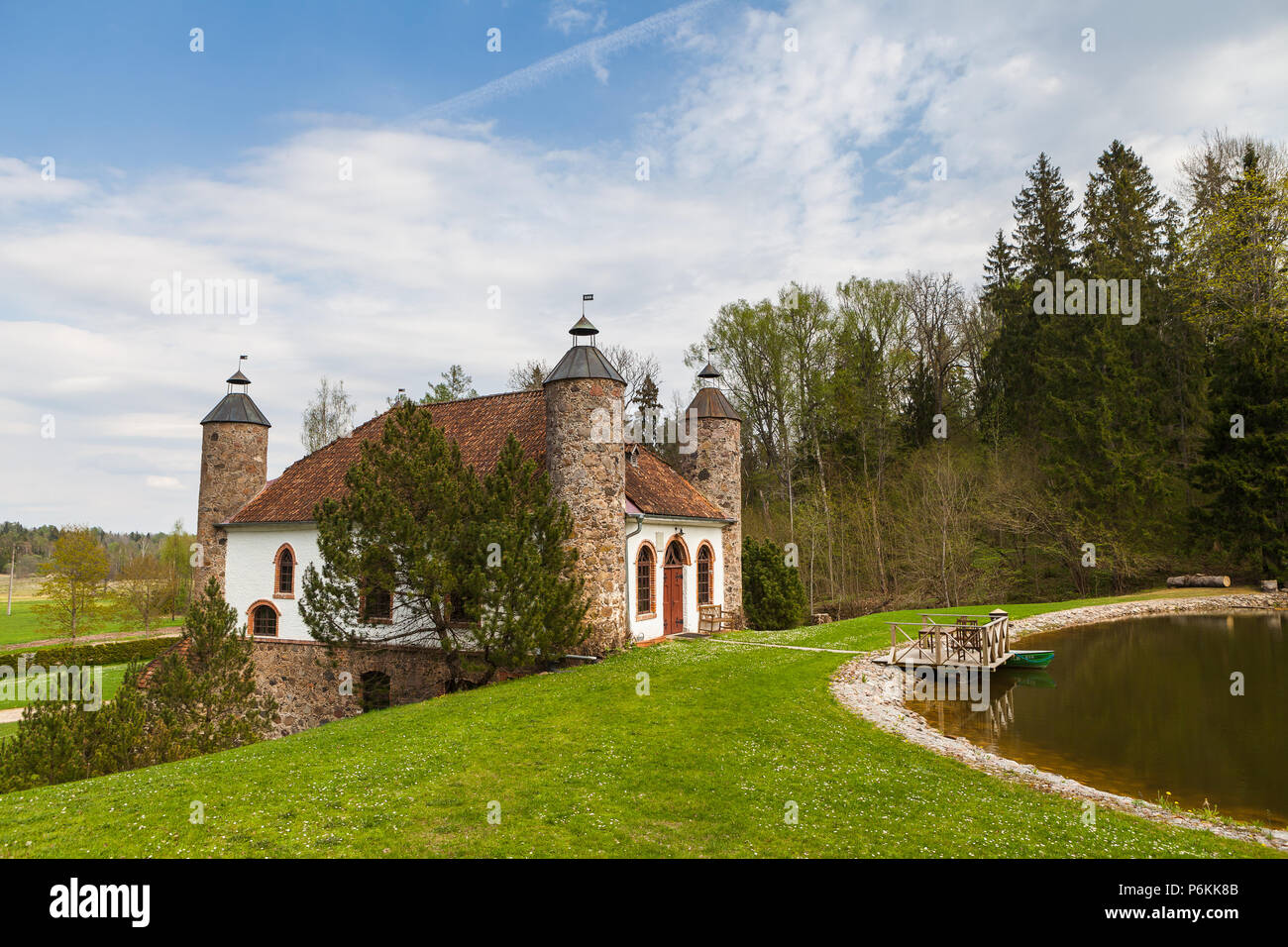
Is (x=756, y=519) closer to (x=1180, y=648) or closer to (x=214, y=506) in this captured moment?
(x=1180, y=648)

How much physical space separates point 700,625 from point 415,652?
844 cm

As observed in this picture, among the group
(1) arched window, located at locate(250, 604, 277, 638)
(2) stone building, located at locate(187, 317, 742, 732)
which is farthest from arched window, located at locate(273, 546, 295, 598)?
(1) arched window, located at locate(250, 604, 277, 638)

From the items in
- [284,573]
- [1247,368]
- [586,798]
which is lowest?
[586,798]

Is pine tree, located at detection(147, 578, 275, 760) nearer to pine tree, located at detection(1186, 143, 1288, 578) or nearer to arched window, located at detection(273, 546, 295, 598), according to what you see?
arched window, located at detection(273, 546, 295, 598)

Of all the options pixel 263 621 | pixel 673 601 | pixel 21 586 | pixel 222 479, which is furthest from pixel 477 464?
pixel 21 586

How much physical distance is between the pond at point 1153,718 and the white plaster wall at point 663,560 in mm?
7639

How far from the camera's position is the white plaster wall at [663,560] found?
19281 mm

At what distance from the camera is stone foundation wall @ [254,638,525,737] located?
1894cm

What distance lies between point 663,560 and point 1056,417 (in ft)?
84.0

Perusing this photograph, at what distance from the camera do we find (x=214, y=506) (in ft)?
75.7

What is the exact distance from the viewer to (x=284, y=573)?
21.7 metres

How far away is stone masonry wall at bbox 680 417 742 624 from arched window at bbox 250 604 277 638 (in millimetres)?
13832

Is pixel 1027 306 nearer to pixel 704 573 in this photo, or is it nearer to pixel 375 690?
pixel 704 573
